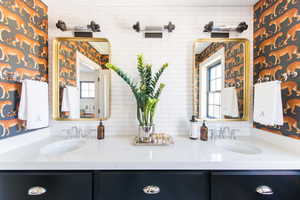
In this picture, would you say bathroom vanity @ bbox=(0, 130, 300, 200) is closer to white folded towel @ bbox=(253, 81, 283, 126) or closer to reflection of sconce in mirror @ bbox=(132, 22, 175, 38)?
white folded towel @ bbox=(253, 81, 283, 126)

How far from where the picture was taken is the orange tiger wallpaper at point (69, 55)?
1.42m

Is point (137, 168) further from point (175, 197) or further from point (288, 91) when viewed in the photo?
point (288, 91)

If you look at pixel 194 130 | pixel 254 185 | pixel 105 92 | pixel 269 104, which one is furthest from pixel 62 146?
pixel 269 104

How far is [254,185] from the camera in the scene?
82 cm

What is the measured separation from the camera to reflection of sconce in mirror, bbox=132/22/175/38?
4.37 feet

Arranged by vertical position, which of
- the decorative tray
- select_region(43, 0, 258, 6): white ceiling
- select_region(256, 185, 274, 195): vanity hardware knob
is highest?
select_region(43, 0, 258, 6): white ceiling

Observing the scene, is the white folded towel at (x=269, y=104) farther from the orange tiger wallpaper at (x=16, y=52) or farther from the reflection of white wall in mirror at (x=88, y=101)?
the orange tiger wallpaper at (x=16, y=52)

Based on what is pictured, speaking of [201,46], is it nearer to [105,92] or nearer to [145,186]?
[105,92]

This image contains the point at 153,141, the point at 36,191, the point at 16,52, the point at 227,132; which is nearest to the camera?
the point at 36,191

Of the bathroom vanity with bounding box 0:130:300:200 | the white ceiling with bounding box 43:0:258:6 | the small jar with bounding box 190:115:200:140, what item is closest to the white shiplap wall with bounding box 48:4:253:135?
the white ceiling with bounding box 43:0:258:6

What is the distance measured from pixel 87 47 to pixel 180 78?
41.0 inches

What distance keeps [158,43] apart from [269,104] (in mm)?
1126

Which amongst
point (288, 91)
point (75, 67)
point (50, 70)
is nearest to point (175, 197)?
point (288, 91)

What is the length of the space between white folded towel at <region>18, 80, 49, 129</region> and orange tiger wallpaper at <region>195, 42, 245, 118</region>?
4.80 feet
